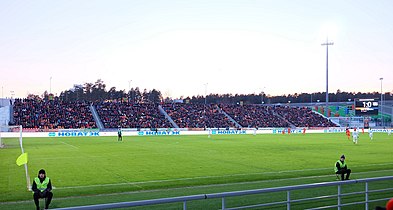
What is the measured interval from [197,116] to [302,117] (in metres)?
25.4

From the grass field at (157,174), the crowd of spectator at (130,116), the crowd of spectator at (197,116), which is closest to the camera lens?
the grass field at (157,174)

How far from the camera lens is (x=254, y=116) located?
89875 mm

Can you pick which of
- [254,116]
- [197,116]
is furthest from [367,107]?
[197,116]

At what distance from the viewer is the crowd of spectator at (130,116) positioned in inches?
2923

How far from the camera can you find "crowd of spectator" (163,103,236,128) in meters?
80.4

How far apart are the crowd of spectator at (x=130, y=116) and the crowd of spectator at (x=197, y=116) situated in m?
2.83

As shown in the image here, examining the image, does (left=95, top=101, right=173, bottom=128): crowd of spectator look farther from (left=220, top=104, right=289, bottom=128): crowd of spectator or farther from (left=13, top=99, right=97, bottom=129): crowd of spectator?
(left=220, top=104, right=289, bottom=128): crowd of spectator

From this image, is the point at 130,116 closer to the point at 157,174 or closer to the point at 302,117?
the point at 302,117

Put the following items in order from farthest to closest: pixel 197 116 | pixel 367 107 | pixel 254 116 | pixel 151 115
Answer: pixel 254 116 → pixel 197 116 → pixel 151 115 → pixel 367 107

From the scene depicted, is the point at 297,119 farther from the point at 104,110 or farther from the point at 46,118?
the point at 46,118

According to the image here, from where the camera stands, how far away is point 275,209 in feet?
36.6

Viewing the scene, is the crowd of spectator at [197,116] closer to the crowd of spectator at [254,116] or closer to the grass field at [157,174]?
the crowd of spectator at [254,116]

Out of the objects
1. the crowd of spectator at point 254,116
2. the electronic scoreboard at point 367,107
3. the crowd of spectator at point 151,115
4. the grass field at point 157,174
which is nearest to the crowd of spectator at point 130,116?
the crowd of spectator at point 151,115

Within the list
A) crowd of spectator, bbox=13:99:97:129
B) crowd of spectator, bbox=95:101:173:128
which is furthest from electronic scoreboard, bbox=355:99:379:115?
crowd of spectator, bbox=13:99:97:129
